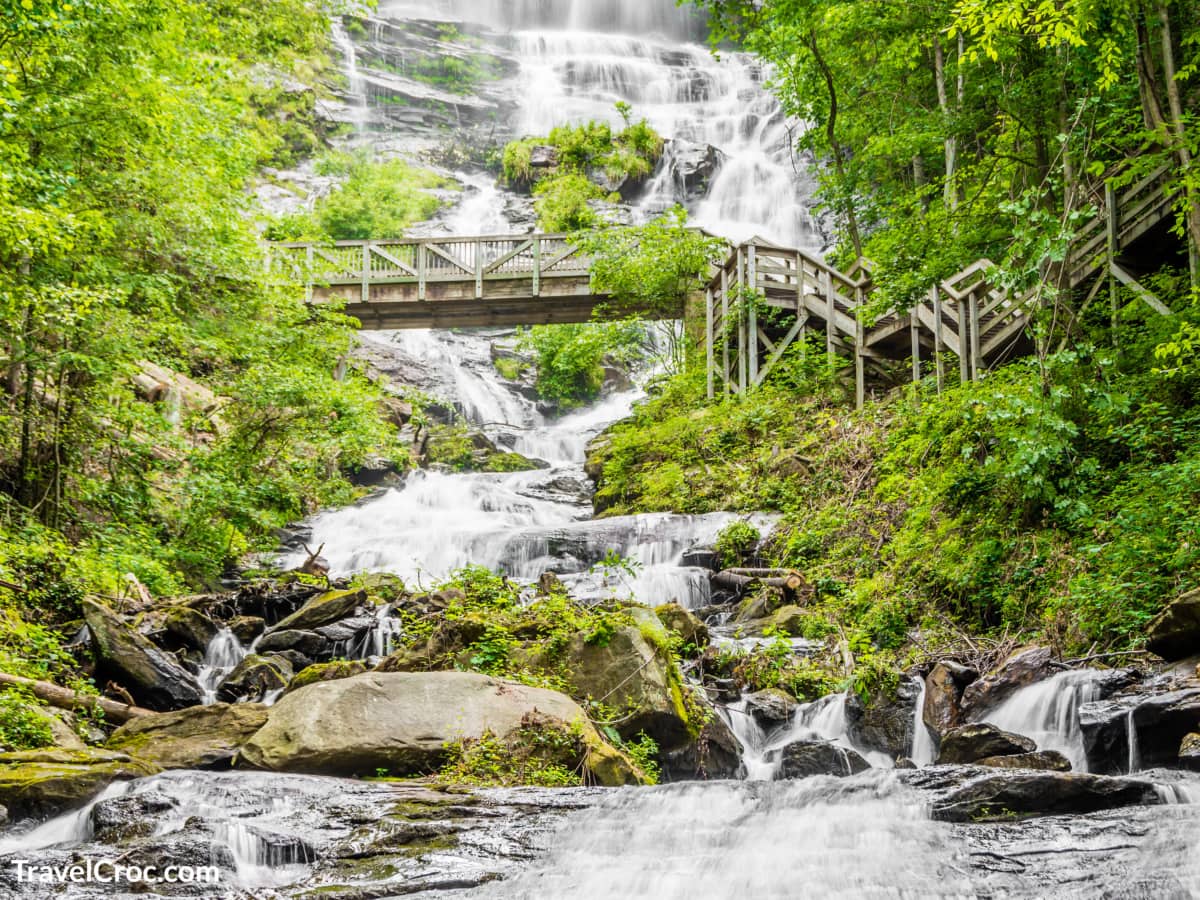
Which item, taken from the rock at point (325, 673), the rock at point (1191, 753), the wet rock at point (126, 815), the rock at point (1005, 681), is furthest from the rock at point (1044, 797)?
the rock at point (325, 673)

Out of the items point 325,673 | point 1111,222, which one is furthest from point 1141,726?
point 1111,222

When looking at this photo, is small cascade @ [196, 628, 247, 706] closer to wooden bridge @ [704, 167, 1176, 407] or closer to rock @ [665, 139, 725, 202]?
wooden bridge @ [704, 167, 1176, 407]

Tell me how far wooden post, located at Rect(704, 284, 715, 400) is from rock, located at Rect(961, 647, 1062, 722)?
436 inches

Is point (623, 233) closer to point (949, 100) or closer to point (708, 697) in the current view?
point (949, 100)

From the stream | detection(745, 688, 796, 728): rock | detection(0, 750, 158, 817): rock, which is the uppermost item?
detection(0, 750, 158, 817): rock

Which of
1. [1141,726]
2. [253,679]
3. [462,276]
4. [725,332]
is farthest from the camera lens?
[462,276]

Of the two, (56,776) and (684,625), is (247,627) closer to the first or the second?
(684,625)

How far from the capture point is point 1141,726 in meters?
6.04

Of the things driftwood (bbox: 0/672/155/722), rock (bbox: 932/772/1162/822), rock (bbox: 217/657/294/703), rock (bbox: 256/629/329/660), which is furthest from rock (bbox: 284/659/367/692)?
rock (bbox: 932/772/1162/822)

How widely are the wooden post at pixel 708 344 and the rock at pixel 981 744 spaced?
11979 millimetres

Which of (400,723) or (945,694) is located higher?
(400,723)

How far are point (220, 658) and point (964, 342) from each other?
9.29 m

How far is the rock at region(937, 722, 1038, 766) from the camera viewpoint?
20.7 feet

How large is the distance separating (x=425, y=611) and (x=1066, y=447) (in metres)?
6.16
